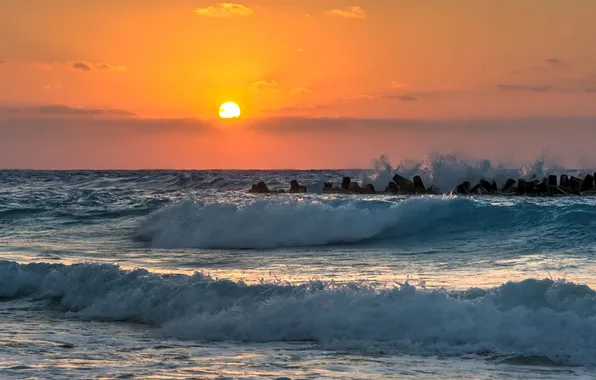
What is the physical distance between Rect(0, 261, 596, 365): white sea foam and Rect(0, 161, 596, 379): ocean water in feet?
0.08

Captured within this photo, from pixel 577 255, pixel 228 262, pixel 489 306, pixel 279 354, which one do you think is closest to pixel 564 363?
pixel 489 306

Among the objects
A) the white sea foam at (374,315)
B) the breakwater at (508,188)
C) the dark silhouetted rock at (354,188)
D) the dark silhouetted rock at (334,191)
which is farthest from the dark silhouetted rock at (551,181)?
the white sea foam at (374,315)

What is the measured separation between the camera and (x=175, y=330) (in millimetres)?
10500

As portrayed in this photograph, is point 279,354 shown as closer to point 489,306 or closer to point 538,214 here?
point 489,306

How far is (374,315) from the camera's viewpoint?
10.0 meters

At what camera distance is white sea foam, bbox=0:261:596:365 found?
9156 millimetres

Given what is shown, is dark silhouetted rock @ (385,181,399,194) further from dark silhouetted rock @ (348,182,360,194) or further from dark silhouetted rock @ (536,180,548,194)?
dark silhouetted rock @ (536,180,548,194)

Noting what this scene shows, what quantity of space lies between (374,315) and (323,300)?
2.96 ft

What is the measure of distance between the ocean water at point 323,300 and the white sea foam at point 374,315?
0.03 metres

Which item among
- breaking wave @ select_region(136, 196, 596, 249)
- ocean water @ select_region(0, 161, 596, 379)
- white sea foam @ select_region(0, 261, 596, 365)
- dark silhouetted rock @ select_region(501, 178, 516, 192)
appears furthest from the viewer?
dark silhouetted rock @ select_region(501, 178, 516, 192)

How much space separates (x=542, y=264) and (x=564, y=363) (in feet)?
22.7

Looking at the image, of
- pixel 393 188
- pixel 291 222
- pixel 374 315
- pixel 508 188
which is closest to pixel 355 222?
pixel 291 222

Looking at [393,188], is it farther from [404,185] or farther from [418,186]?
[418,186]

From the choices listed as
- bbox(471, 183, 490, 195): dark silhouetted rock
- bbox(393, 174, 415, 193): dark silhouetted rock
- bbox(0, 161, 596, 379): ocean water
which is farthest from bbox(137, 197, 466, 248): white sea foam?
bbox(393, 174, 415, 193): dark silhouetted rock
